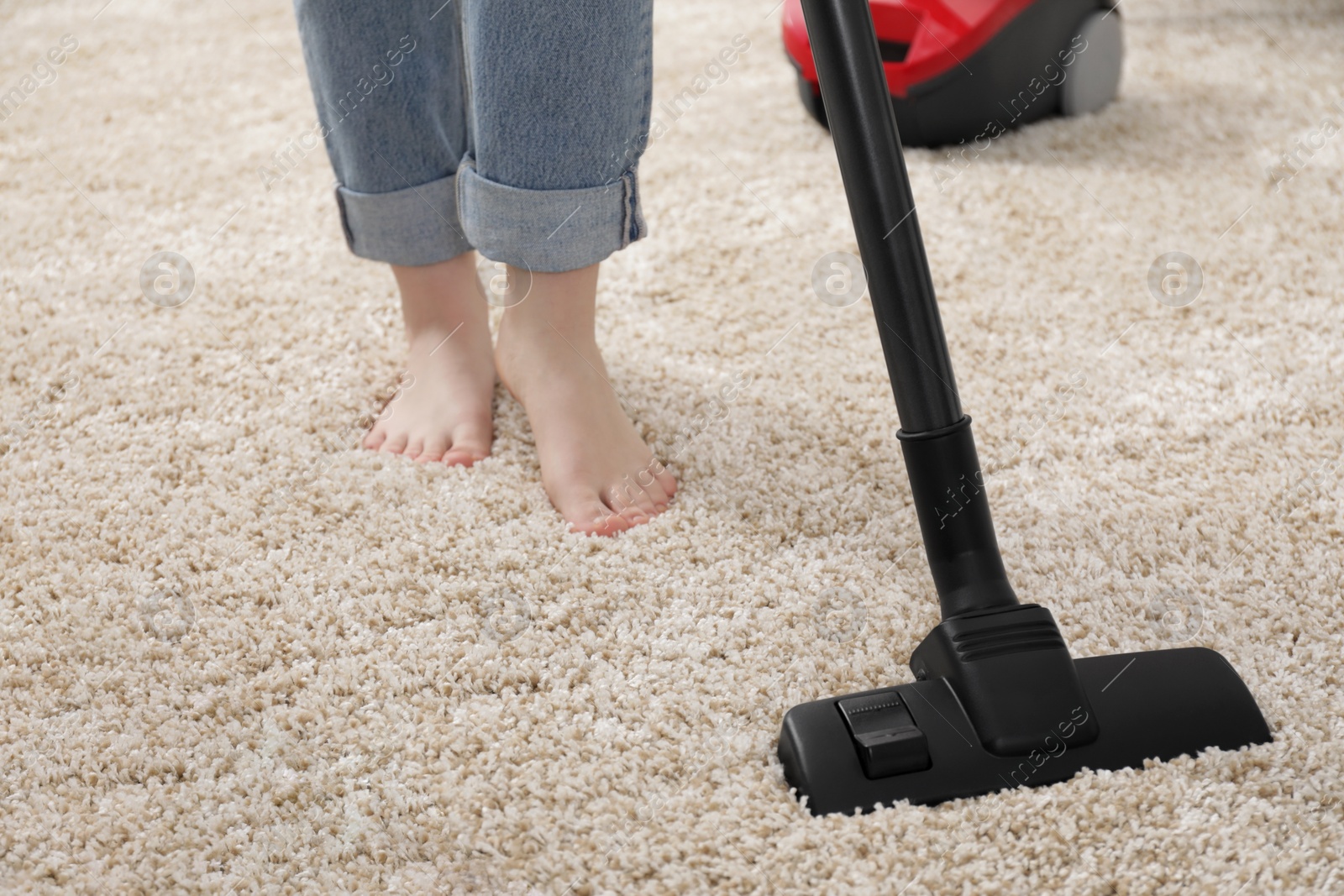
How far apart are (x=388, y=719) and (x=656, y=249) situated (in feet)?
2.33

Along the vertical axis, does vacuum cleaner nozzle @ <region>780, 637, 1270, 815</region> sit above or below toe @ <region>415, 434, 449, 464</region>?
below

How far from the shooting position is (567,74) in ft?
2.20

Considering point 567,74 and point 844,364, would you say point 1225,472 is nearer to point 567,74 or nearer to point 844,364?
point 844,364

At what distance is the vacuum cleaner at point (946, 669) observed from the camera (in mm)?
560

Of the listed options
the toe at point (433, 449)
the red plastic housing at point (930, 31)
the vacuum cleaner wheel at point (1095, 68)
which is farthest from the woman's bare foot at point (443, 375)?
the vacuum cleaner wheel at point (1095, 68)

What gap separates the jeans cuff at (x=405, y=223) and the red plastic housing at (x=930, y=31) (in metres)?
0.66

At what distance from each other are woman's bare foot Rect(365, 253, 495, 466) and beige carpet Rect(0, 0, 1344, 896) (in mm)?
31

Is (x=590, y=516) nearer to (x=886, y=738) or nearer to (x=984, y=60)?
(x=886, y=738)

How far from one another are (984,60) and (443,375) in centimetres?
88

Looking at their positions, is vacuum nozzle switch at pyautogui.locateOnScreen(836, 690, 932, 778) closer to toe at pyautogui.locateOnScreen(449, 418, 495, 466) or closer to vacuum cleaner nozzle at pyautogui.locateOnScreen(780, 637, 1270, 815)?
vacuum cleaner nozzle at pyautogui.locateOnScreen(780, 637, 1270, 815)

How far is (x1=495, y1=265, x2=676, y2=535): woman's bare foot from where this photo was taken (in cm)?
79

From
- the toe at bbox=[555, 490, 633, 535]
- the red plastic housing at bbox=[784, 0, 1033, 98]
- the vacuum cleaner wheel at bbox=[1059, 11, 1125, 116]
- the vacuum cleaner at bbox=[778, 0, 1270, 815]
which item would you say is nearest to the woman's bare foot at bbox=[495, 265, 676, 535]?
the toe at bbox=[555, 490, 633, 535]

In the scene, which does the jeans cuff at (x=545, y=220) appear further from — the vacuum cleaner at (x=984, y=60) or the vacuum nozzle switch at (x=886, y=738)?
the vacuum cleaner at (x=984, y=60)

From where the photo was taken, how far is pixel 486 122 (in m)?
0.70
